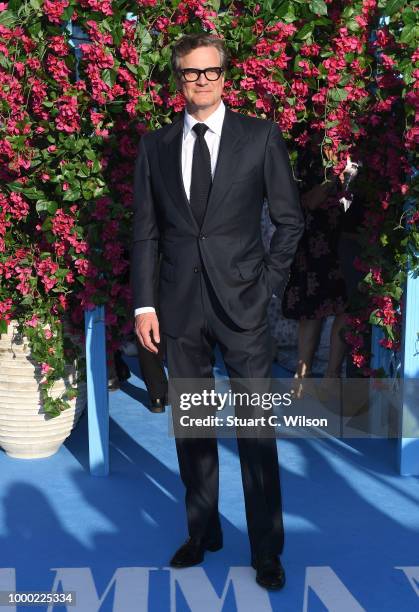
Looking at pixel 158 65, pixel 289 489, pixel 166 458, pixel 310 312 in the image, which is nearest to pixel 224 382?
pixel 310 312

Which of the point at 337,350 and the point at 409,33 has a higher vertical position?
the point at 409,33

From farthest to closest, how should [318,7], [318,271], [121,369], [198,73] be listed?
[121,369] < [318,271] < [318,7] < [198,73]

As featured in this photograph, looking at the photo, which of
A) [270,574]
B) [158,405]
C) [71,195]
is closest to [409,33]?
[71,195]

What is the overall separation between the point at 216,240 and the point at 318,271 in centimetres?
232

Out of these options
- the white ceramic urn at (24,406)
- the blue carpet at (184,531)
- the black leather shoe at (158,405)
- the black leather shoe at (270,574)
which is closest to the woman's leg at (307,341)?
the blue carpet at (184,531)

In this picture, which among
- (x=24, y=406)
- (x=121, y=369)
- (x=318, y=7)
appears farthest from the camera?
(x=121, y=369)

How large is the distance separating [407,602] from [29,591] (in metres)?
1.49

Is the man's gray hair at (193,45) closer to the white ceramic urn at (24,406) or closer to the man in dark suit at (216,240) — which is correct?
the man in dark suit at (216,240)

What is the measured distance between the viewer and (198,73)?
3488 mm

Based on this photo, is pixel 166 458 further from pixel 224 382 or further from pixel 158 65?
pixel 158 65

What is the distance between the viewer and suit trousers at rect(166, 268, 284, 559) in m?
3.70
